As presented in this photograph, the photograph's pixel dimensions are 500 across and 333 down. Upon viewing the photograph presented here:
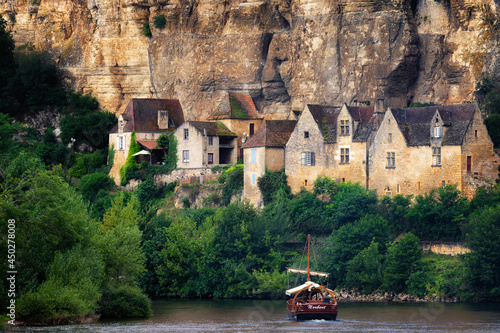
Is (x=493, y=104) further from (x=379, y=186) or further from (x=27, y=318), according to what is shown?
(x=27, y=318)

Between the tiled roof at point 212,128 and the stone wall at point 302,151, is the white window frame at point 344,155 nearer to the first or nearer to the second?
the stone wall at point 302,151

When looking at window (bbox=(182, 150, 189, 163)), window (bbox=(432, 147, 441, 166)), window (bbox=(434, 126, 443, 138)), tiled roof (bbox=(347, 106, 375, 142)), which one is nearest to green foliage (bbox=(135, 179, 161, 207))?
window (bbox=(182, 150, 189, 163))

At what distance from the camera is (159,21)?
327ft

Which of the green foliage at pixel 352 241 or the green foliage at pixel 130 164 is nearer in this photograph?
the green foliage at pixel 352 241

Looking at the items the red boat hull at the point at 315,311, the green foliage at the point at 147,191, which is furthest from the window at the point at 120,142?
the red boat hull at the point at 315,311

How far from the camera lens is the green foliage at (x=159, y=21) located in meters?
99.5

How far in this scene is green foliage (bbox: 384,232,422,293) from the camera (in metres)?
74.9

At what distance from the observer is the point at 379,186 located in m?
81.8

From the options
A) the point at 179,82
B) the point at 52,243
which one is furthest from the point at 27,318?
the point at 179,82

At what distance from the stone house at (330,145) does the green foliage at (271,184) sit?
52cm

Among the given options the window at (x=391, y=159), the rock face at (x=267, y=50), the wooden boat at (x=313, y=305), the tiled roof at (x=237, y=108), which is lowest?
the wooden boat at (x=313, y=305)

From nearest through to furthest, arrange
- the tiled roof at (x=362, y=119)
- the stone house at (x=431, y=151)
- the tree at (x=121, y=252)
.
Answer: the tree at (x=121, y=252), the stone house at (x=431, y=151), the tiled roof at (x=362, y=119)

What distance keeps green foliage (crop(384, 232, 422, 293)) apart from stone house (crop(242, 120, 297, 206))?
1388 cm

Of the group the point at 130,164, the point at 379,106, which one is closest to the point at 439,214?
the point at 379,106
